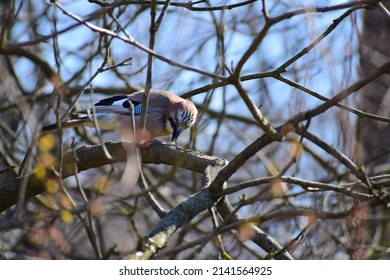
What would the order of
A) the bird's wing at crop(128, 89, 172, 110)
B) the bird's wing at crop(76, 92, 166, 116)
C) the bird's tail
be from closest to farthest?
the bird's tail
the bird's wing at crop(76, 92, 166, 116)
the bird's wing at crop(128, 89, 172, 110)

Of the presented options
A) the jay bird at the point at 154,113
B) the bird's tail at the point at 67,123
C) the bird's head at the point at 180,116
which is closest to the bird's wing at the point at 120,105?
the jay bird at the point at 154,113

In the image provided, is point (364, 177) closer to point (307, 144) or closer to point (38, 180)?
point (38, 180)

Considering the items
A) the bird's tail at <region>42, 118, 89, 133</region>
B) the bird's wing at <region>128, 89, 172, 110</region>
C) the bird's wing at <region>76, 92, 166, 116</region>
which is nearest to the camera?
the bird's tail at <region>42, 118, 89, 133</region>

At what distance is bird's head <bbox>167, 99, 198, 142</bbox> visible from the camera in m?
6.62

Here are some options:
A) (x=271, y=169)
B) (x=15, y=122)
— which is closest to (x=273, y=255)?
(x=271, y=169)

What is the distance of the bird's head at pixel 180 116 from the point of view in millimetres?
6621

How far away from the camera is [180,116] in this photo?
6.64 m

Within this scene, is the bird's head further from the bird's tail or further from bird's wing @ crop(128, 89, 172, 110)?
the bird's tail

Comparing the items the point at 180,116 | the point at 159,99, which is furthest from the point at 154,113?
the point at 180,116

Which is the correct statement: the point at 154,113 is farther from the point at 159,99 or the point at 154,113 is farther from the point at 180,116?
the point at 180,116

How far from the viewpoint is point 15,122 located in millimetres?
8367

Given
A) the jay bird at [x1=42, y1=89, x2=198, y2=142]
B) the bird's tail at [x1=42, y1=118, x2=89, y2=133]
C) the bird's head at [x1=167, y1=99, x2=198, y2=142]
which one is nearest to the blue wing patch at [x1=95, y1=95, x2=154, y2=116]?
the jay bird at [x1=42, y1=89, x2=198, y2=142]

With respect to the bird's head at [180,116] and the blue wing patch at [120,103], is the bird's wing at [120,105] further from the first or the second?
the bird's head at [180,116]
